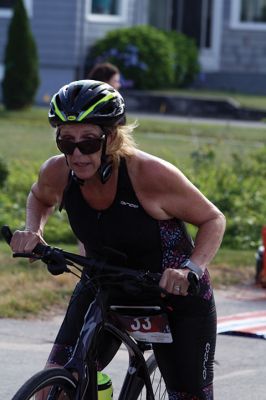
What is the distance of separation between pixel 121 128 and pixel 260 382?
2798 mm

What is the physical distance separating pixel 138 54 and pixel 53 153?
994 cm

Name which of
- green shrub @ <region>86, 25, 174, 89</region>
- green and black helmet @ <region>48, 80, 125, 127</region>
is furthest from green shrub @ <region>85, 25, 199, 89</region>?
green and black helmet @ <region>48, 80, 125, 127</region>

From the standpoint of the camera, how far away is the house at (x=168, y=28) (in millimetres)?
26344

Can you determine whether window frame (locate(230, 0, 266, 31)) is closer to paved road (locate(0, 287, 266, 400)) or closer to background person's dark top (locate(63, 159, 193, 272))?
paved road (locate(0, 287, 266, 400))

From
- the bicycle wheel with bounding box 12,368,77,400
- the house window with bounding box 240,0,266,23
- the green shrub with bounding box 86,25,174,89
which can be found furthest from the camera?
the house window with bounding box 240,0,266,23

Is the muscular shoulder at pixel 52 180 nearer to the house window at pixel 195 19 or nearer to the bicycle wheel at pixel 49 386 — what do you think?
the bicycle wheel at pixel 49 386

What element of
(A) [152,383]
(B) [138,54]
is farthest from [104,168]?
(B) [138,54]

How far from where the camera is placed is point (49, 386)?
13.2ft

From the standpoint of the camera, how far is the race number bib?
4422 mm

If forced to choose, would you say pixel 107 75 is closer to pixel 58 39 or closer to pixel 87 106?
pixel 87 106

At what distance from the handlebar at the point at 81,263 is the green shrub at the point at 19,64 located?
18.9 meters

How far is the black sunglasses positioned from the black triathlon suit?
17 centimetres

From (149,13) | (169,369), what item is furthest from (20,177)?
(149,13)

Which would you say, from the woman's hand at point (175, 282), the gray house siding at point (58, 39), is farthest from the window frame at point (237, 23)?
the woman's hand at point (175, 282)
